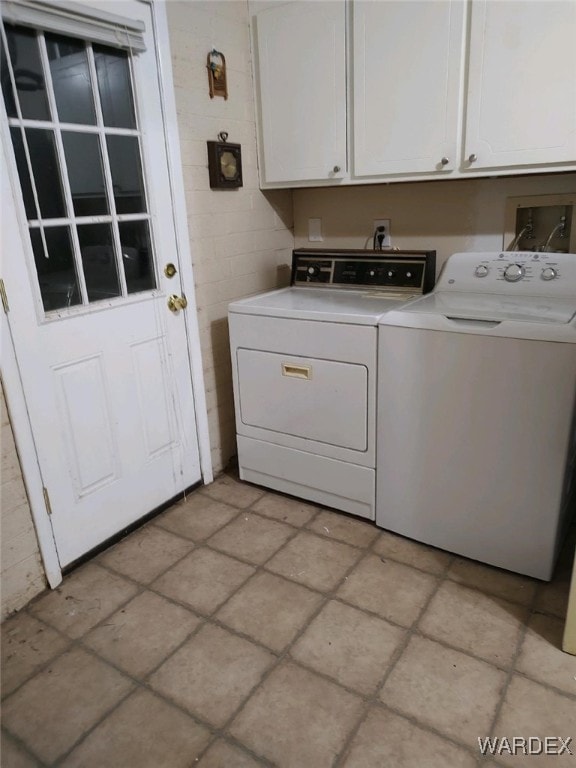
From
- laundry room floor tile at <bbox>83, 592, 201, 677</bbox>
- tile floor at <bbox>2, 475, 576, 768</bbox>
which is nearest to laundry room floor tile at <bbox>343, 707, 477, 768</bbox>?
tile floor at <bbox>2, 475, 576, 768</bbox>

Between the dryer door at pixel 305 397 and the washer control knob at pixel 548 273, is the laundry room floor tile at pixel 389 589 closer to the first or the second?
the dryer door at pixel 305 397

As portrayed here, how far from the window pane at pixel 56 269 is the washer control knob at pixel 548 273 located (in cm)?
181

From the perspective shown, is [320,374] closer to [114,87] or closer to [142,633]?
[142,633]

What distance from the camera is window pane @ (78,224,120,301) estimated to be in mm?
2010

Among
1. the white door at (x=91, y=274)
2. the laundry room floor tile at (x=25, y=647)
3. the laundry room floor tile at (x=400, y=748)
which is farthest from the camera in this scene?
the white door at (x=91, y=274)

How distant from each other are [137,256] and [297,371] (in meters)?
0.82

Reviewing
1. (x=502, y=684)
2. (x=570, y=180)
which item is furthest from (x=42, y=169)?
(x=502, y=684)

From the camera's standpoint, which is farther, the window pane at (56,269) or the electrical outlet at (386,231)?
the electrical outlet at (386,231)

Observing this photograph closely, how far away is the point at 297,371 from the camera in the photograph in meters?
2.33

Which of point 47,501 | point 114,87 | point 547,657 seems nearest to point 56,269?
point 114,87

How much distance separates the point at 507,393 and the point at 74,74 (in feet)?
6.13

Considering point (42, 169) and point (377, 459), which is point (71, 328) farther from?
point (377, 459)

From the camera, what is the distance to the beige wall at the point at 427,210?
7.80 ft

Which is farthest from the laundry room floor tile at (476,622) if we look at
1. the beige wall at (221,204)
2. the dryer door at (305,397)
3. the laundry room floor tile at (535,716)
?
the beige wall at (221,204)
